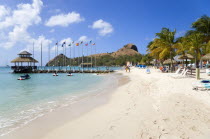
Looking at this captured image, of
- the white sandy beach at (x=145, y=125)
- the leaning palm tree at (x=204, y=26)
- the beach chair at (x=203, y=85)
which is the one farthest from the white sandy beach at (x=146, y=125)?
the leaning palm tree at (x=204, y=26)

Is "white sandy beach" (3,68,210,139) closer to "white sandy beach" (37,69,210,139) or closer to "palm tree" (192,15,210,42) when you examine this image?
"white sandy beach" (37,69,210,139)

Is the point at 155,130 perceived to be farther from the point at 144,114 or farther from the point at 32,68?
the point at 32,68

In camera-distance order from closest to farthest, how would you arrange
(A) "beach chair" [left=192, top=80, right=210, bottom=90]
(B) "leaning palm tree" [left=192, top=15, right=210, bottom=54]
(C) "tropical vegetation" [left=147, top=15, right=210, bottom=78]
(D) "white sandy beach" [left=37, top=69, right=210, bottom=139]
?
(D) "white sandy beach" [left=37, top=69, right=210, bottom=139] < (A) "beach chair" [left=192, top=80, right=210, bottom=90] < (C) "tropical vegetation" [left=147, top=15, right=210, bottom=78] < (B) "leaning palm tree" [left=192, top=15, right=210, bottom=54]

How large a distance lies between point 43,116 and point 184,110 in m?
5.60

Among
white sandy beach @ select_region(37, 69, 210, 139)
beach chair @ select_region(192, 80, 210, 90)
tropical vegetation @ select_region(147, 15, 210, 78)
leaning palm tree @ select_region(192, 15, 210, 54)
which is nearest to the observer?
white sandy beach @ select_region(37, 69, 210, 139)

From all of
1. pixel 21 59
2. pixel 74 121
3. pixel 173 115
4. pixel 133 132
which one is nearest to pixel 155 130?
pixel 133 132

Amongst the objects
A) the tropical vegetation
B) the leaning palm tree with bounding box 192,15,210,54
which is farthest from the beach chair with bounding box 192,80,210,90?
the leaning palm tree with bounding box 192,15,210,54

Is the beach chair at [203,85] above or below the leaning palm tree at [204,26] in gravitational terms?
below

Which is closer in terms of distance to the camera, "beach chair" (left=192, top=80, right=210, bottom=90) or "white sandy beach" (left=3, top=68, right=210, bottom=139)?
"white sandy beach" (left=3, top=68, right=210, bottom=139)

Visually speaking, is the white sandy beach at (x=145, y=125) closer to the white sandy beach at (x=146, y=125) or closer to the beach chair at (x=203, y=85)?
the white sandy beach at (x=146, y=125)

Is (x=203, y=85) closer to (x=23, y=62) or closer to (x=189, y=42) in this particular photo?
(x=189, y=42)

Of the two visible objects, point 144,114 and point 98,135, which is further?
point 144,114

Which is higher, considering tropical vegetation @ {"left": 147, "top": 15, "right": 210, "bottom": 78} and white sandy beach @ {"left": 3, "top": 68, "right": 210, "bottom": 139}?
tropical vegetation @ {"left": 147, "top": 15, "right": 210, "bottom": 78}

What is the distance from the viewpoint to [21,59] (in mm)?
53844
